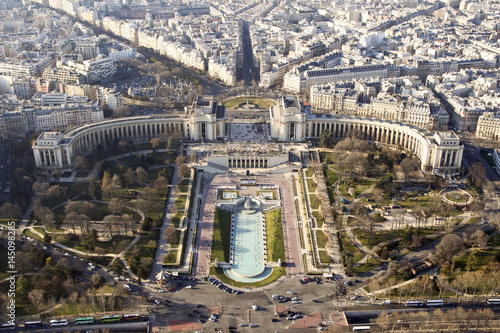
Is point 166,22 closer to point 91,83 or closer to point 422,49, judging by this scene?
point 91,83

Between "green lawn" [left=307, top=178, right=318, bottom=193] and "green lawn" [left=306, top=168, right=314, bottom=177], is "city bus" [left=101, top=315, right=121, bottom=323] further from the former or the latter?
"green lawn" [left=306, top=168, right=314, bottom=177]

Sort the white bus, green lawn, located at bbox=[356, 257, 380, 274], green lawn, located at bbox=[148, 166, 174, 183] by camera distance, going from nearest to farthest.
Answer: the white bus, green lawn, located at bbox=[356, 257, 380, 274], green lawn, located at bbox=[148, 166, 174, 183]

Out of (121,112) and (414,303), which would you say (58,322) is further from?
(121,112)

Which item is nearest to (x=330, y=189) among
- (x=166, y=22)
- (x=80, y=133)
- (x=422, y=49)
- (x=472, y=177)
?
(x=472, y=177)

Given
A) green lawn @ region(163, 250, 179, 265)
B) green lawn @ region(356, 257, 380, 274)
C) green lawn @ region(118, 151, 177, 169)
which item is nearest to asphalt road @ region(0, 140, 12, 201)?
green lawn @ region(118, 151, 177, 169)

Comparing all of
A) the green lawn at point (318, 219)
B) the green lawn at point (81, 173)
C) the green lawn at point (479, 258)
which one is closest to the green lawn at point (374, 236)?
the green lawn at point (318, 219)

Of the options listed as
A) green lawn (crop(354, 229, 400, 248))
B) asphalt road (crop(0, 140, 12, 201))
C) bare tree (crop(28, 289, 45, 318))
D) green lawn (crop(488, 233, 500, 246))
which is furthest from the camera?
asphalt road (crop(0, 140, 12, 201))

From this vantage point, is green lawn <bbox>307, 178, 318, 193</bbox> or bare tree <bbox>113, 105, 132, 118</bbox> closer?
green lawn <bbox>307, 178, 318, 193</bbox>
